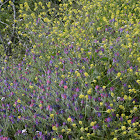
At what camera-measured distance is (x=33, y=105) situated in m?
2.07

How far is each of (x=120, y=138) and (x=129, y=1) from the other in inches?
99.2

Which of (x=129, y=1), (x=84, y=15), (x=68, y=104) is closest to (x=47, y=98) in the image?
(x=68, y=104)

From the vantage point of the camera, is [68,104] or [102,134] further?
[68,104]

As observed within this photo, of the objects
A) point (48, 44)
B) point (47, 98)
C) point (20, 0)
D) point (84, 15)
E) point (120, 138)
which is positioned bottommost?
point (120, 138)

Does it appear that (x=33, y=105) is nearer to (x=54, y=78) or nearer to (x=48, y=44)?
(x=54, y=78)

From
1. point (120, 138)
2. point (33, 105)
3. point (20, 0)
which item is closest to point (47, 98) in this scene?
point (33, 105)

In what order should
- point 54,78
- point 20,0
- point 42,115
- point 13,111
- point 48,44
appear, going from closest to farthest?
point 42,115 → point 13,111 → point 54,78 → point 48,44 → point 20,0

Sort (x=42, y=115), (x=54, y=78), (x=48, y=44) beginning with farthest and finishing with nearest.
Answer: (x=48, y=44) < (x=54, y=78) < (x=42, y=115)

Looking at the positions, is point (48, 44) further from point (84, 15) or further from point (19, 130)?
point (19, 130)

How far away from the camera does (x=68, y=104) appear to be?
1852mm

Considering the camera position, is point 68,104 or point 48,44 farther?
point 48,44

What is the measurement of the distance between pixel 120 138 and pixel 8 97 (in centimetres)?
134

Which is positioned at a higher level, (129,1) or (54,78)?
(129,1)

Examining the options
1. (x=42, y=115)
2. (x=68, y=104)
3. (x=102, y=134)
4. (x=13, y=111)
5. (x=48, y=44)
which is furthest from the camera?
(x=48, y=44)
